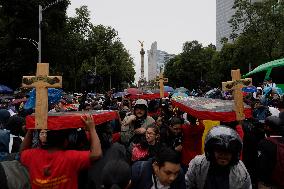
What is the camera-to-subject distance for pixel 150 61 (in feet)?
610

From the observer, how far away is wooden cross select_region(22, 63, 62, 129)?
4027 millimetres

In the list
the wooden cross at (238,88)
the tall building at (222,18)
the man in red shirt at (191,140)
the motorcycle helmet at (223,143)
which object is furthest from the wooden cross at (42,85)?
the tall building at (222,18)

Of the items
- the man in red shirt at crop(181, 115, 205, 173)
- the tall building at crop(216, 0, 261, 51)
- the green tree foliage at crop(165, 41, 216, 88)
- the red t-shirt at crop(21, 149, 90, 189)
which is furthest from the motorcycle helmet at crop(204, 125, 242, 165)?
the tall building at crop(216, 0, 261, 51)

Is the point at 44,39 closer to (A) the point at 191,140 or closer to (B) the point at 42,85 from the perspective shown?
(A) the point at 191,140

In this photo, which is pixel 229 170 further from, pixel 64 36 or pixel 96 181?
pixel 64 36

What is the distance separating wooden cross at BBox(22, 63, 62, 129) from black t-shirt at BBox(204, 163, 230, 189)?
1472 mm

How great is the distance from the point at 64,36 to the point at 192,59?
4410cm

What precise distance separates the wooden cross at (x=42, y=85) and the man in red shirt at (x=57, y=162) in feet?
0.62

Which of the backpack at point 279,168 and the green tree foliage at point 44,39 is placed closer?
the backpack at point 279,168

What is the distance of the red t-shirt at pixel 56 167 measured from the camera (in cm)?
399

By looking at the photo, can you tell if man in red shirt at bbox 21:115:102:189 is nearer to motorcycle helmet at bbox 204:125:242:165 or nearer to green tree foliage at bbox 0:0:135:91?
motorcycle helmet at bbox 204:125:242:165

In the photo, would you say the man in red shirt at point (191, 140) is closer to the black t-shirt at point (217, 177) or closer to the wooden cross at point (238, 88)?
the wooden cross at point (238, 88)

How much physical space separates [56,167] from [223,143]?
144cm

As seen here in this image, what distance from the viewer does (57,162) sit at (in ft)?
13.1
